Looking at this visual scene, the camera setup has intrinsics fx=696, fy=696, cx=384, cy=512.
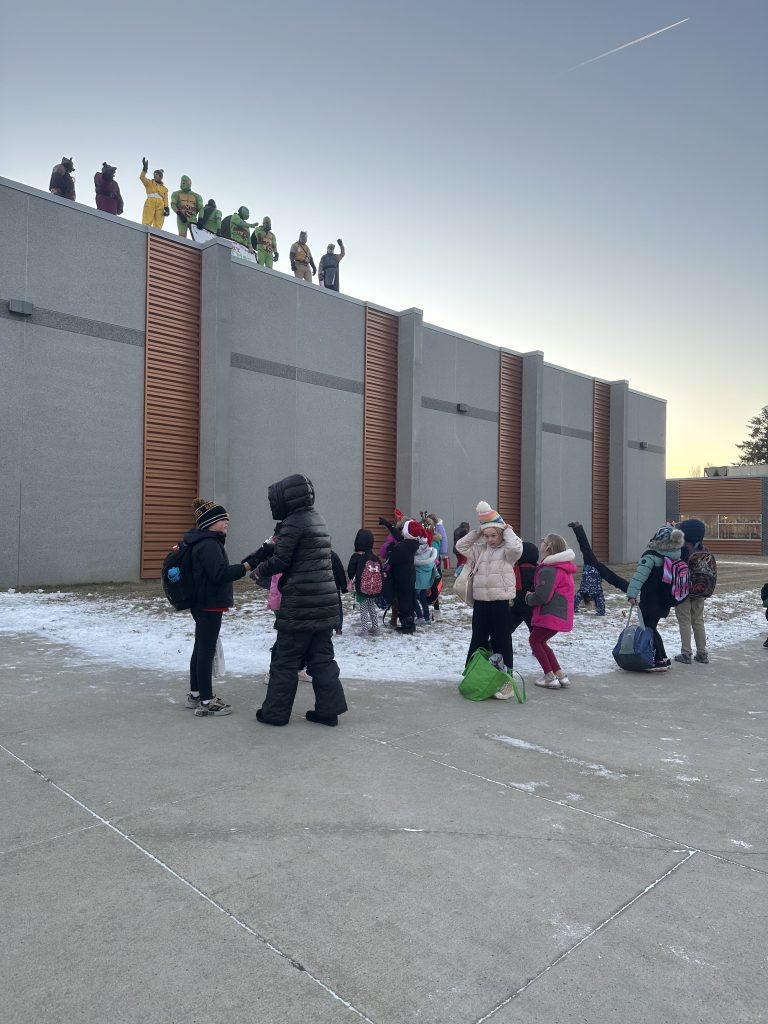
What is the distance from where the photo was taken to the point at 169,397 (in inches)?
663

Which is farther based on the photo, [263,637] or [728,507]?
[728,507]

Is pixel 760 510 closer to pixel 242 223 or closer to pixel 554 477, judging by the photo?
pixel 554 477

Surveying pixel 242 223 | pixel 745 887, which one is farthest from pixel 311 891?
pixel 242 223

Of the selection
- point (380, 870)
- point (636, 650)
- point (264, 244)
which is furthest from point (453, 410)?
point (380, 870)

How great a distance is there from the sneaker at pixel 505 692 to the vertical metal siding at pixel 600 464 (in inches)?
934

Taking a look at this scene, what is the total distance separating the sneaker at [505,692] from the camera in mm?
6191

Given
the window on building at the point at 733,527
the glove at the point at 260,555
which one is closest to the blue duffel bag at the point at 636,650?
the glove at the point at 260,555

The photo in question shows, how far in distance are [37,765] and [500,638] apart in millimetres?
4038

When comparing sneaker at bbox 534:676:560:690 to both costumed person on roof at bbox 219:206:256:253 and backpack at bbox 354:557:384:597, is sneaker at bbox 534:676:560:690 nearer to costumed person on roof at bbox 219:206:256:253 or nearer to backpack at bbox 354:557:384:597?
backpack at bbox 354:557:384:597

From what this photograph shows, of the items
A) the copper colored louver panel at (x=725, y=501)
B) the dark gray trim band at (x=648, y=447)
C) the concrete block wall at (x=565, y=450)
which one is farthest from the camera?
the copper colored louver panel at (x=725, y=501)

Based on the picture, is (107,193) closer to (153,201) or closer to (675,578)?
(153,201)

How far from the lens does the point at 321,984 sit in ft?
7.25

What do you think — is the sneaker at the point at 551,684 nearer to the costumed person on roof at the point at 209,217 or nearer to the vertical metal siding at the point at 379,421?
the vertical metal siding at the point at 379,421

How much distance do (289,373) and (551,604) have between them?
13.5 m
